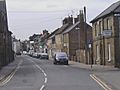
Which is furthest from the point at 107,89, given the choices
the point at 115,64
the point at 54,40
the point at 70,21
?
the point at 54,40

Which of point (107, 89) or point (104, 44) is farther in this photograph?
point (104, 44)

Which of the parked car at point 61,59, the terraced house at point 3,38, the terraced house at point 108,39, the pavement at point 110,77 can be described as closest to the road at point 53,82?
the pavement at point 110,77

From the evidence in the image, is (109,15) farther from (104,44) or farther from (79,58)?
(79,58)

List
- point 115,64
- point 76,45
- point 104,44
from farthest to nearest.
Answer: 1. point 76,45
2. point 104,44
3. point 115,64

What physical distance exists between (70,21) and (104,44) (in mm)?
55684

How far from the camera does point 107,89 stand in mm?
23578

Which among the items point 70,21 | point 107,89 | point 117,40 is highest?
point 70,21

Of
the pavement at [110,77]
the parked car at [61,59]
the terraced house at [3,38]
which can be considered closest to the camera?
the pavement at [110,77]

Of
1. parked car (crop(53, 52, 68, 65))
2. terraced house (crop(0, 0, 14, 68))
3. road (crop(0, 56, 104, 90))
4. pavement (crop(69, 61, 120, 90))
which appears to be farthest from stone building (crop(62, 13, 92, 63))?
road (crop(0, 56, 104, 90))

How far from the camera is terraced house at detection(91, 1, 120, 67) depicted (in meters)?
52.1

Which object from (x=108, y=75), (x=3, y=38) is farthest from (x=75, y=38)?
(x=108, y=75)

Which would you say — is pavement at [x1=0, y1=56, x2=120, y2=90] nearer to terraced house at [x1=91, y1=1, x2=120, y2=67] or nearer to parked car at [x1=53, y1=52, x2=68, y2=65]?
terraced house at [x1=91, y1=1, x2=120, y2=67]

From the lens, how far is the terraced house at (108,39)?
52125mm

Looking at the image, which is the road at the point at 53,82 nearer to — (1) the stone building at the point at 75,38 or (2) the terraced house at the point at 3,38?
(2) the terraced house at the point at 3,38
